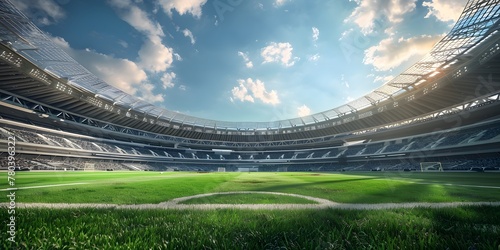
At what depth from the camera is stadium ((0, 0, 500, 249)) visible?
128 inches

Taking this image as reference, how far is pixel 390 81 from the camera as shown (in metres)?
45.5

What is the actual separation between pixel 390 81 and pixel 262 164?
5174 cm

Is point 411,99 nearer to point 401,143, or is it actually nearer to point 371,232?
point 401,143

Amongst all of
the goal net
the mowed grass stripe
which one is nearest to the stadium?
the mowed grass stripe

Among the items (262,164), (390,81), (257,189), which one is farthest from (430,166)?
(262,164)

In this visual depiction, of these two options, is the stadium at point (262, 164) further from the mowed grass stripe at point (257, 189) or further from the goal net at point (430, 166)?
the goal net at point (430, 166)

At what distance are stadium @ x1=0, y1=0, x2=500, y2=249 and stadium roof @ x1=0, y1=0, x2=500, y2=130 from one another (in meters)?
0.22

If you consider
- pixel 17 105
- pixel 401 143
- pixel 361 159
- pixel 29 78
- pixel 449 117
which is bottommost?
pixel 361 159

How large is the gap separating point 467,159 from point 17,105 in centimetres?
8488

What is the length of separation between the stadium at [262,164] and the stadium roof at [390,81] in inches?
8.8

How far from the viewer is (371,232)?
Answer: 10.7 feet

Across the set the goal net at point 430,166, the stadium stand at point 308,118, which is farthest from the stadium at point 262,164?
the goal net at point 430,166

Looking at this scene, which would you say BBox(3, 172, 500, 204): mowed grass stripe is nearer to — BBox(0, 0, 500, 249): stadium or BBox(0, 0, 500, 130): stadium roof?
BBox(0, 0, 500, 249): stadium

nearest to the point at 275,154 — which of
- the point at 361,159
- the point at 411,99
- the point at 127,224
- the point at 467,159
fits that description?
the point at 361,159
